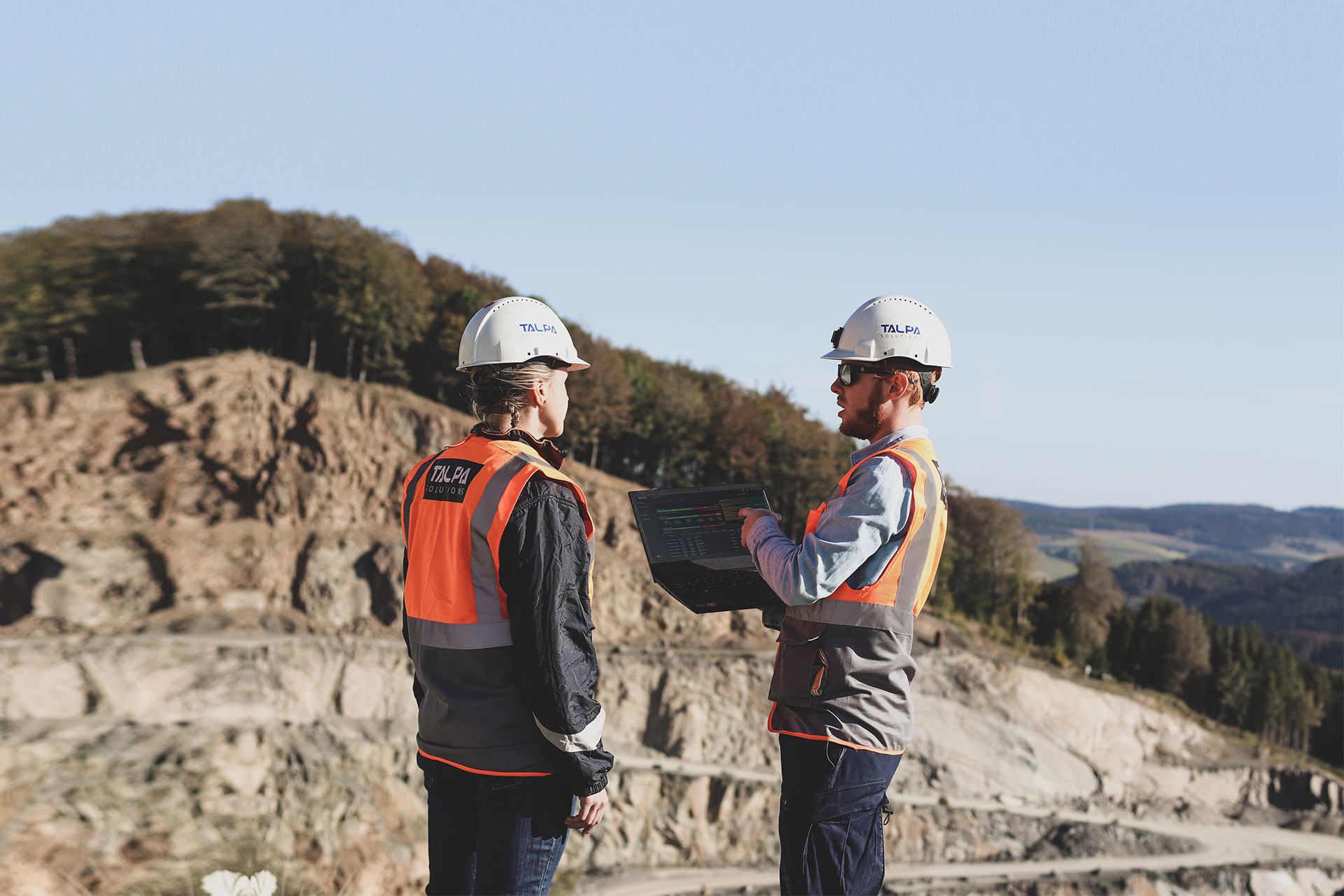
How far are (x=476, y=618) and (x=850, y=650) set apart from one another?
1.67 meters

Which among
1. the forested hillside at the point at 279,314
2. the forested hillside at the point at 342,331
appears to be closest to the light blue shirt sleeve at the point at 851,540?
the forested hillside at the point at 342,331

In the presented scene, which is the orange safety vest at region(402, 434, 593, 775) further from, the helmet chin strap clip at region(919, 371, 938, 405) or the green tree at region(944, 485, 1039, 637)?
the green tree at region(944, 485, 1039, 637)

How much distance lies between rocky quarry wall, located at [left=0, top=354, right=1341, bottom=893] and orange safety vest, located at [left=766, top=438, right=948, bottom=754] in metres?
20.1

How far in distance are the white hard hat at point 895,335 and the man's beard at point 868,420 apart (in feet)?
0.68

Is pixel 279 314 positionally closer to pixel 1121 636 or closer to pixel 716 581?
pixel 716 581

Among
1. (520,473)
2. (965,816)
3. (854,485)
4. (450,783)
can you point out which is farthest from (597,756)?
(965,816)

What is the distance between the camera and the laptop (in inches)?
168

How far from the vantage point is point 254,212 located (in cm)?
3859

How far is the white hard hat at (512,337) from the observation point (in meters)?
4.04

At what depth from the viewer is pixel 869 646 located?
3.58 m

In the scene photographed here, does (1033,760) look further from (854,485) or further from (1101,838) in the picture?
(854,485)

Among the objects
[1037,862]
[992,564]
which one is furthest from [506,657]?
[992,564]

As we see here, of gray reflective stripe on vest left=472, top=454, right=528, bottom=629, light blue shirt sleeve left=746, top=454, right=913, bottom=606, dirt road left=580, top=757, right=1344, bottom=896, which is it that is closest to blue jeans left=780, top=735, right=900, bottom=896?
light blue shirt sleeve left=746, top=454, right=913, bottom=606

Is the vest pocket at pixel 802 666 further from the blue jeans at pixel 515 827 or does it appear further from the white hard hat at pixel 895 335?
the white hard hat at pixel 895 335
